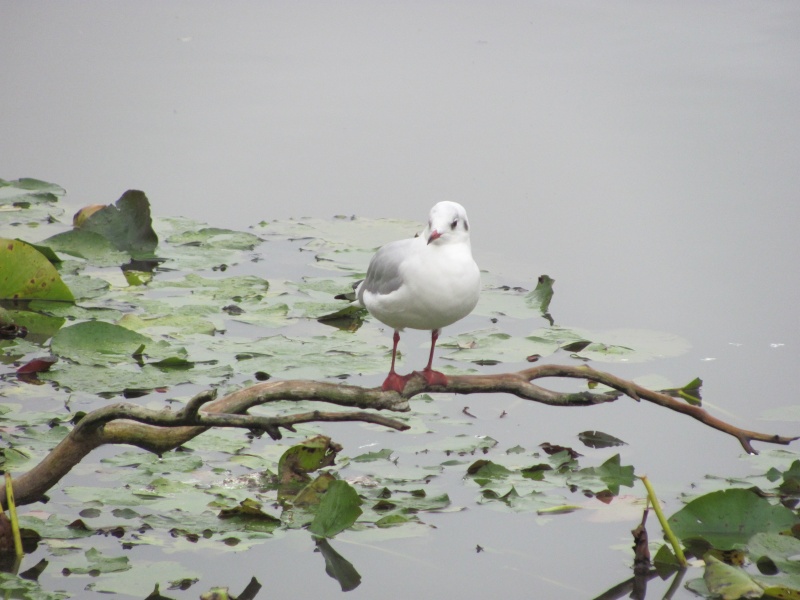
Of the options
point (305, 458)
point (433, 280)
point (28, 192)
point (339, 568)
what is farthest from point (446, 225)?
point (28, 192)

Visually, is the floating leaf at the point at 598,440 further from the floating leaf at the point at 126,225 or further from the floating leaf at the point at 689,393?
the floating leaf at the point at 126,225

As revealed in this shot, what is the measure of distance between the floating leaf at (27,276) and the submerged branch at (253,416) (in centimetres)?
143

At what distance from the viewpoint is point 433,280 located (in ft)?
8.07

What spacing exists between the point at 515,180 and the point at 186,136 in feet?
5.76

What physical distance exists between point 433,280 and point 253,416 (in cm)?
58

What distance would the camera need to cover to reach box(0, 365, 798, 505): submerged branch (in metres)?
2.16

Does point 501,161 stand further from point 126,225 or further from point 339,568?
point 339,568

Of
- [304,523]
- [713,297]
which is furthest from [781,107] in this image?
[304,523]

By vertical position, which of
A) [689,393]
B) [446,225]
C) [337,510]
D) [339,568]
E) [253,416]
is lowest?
[339,568]

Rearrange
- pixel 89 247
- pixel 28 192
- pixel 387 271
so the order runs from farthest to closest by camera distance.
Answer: pixel 28 192
pixel 89 247
pixel 387 271

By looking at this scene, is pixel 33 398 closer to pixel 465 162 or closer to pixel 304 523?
pixel 304 523

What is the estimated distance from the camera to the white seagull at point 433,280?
247cm

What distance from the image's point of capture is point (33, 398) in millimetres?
2992

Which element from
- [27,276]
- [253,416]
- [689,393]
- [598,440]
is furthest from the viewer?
[27,276]
